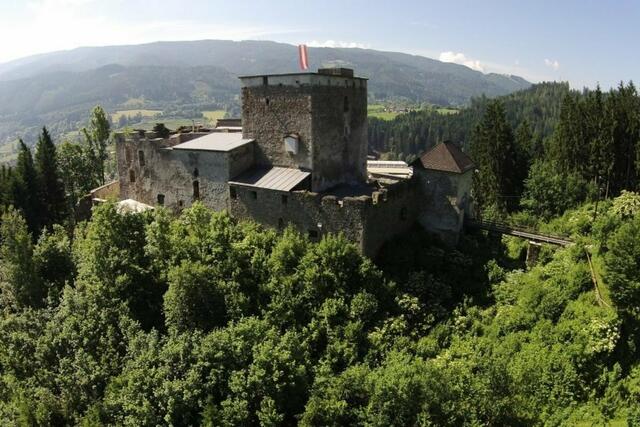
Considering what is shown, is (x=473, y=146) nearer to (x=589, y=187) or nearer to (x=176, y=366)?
(x=589, y=187)

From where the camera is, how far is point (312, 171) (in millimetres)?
32594

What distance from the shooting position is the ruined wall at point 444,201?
3234cm

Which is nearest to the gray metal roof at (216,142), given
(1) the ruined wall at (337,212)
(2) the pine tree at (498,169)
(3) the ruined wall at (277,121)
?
Answer: (3) the ruined wall at (277,121)

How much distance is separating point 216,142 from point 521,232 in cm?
2279

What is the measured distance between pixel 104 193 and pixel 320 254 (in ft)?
84.6

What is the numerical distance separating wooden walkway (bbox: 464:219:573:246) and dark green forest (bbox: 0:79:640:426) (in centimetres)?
57

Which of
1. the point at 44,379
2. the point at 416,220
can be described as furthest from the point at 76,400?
the point at 416,220

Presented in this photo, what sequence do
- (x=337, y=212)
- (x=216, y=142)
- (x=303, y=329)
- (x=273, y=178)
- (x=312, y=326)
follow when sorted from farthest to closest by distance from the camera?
1. (x=216, y=142)
2. (x=273, y=178)
3. (x=337, y=212)
4. (x=312, y=326)
5. (x=303, y=329)

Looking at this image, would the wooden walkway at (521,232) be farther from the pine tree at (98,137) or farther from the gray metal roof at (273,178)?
the pine tree at (98,137)

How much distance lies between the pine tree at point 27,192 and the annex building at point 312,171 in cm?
1693

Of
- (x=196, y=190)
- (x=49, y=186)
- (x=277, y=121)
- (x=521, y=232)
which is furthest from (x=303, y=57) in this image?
(x=49, y=186)

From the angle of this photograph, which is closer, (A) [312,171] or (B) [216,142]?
(A) [312,171]

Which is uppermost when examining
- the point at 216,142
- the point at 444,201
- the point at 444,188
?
the point at 216,142

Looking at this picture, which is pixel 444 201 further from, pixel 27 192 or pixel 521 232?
pixel 27 192
